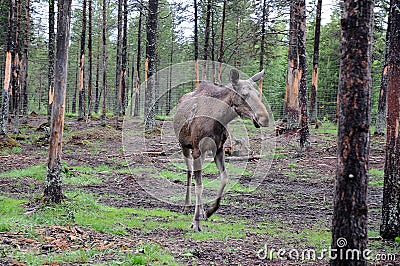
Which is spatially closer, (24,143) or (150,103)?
(24,143)

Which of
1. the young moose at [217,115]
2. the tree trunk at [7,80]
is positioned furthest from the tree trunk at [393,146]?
the tree trunk at [7,80]

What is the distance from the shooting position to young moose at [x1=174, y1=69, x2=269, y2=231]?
7098 millimetres

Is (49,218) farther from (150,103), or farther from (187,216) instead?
(150,103)

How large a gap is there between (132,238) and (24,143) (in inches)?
602

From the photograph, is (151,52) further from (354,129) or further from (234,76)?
(354,129)

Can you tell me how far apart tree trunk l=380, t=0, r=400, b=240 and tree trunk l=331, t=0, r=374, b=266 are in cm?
267

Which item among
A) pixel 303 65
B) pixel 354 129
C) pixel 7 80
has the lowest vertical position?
pixel 354 129

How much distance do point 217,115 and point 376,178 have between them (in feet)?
24.5

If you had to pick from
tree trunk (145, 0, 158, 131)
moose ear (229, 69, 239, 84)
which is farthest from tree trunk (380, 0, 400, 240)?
tree trunk (145, 0, 158, 131)

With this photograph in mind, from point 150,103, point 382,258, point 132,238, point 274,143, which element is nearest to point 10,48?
point 150,103

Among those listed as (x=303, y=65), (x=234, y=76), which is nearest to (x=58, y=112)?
(x=234, y=76)

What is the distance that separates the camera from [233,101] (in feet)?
24.1

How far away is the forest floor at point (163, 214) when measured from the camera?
5.53 m

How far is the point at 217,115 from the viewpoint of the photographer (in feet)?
24.5
